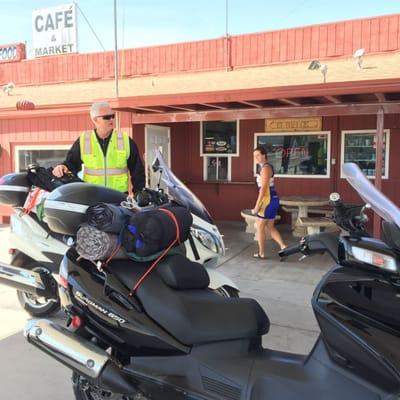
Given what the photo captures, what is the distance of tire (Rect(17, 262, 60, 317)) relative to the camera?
4066 millimetres

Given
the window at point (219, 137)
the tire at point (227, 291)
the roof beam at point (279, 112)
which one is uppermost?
the roof beam at point (279, 112)

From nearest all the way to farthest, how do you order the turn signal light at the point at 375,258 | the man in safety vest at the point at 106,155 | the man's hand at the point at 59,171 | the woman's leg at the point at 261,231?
1. the turn signal light at the point at 375,258
2. the man's hand at the point at 59,171
3. the man in safety vest at the point at 106,155
4. the woman's leg at the point at 261,231

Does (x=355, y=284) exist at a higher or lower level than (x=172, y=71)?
lower

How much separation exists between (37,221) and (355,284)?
294 cm

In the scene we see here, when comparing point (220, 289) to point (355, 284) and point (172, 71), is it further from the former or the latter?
point (172, 71)

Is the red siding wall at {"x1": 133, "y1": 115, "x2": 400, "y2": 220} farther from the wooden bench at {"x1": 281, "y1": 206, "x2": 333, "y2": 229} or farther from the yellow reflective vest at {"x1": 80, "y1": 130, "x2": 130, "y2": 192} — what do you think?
the yellow reflective vest at {"x1": 80, "y1": 130, "x2": 130, "y2": 192}

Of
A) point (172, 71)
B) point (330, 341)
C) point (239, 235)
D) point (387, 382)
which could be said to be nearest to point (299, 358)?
point (330, 341)

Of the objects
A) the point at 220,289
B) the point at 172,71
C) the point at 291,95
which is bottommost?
the point at 220,289

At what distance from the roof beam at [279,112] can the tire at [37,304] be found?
3942mm

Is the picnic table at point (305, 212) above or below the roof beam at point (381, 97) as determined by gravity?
below

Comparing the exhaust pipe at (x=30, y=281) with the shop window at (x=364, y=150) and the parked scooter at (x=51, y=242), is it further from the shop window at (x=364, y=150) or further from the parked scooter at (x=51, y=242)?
the shop window at (x=364, y=150)

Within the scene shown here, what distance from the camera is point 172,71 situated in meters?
10.8

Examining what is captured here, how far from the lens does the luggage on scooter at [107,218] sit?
2.24 metres

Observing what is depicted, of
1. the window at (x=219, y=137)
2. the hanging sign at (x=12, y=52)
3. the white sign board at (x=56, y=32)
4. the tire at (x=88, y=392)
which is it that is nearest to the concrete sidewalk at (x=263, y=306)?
the tire at (x=88, y=392)
